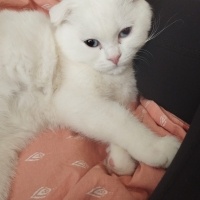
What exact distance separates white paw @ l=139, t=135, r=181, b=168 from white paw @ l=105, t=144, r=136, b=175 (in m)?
0.06

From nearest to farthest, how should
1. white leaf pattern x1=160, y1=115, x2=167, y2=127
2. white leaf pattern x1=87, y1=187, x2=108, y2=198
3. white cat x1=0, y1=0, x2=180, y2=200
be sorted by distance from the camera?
white leaf pattern x1=87, y1=187, x2=108, y2=198 < white cat x1=0, y1=0, x2=180, y2=200 < white leaf pattern x1=160, y1=115, x2=167, y2=127

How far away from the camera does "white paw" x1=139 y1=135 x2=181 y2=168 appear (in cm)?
97

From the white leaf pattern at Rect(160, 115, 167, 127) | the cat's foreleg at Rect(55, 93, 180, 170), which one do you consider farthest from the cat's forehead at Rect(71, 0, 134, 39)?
the white leaf pattern at Rect(160, 115, 167, 127)

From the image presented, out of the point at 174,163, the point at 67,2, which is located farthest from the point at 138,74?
the point at 174,163

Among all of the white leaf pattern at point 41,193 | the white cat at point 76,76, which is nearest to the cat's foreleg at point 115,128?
the white cat at point 76,76

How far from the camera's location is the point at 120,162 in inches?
40.5

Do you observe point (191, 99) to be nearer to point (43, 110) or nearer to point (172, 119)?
point (172, 119)

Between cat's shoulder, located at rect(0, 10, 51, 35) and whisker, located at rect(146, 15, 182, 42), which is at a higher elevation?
whisker, located at rect(146, 15, 182, 42)

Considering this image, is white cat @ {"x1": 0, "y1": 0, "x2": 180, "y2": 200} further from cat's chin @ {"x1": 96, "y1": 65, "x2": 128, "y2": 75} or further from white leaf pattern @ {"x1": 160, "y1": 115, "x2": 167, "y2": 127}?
white leaf pattern @ {"x1": 160, "y1": 115, "x2": 167, "y2": 127}

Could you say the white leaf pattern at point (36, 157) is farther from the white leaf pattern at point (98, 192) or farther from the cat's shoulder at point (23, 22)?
the cat's shoulder at point (23, 22)

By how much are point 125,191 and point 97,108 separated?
0.30 meters

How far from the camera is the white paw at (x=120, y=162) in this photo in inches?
40.4

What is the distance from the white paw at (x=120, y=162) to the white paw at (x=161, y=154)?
63mm

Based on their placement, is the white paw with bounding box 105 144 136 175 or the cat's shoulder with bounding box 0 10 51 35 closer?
the white paw with bounding box 105 144 136 175
